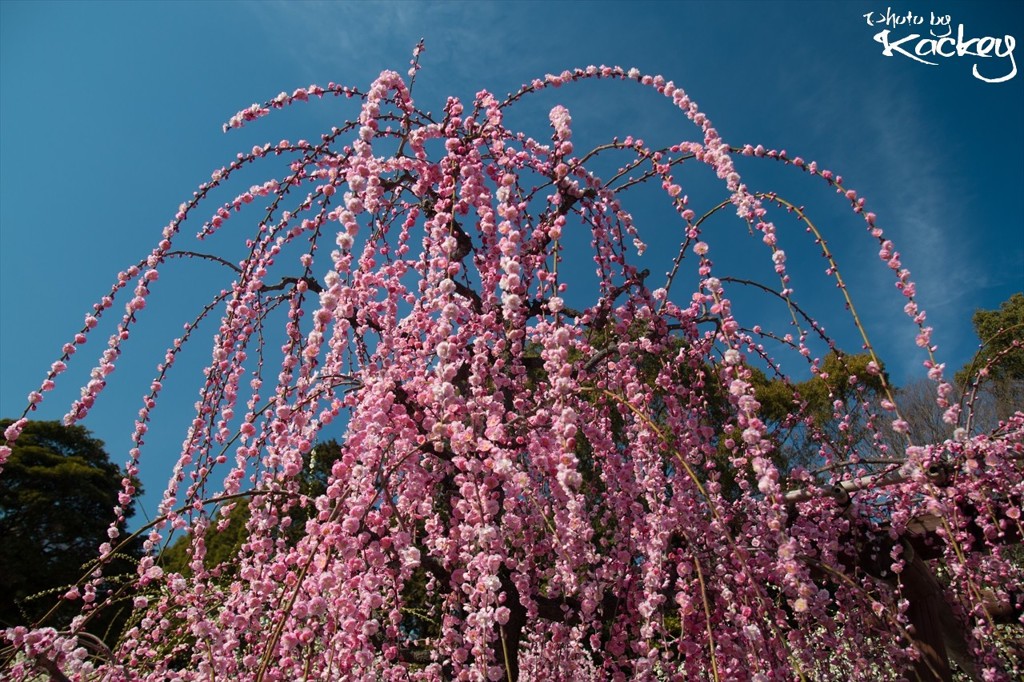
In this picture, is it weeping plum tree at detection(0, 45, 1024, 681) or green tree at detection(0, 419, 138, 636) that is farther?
green tree at detection(0, 419, 138, 636)

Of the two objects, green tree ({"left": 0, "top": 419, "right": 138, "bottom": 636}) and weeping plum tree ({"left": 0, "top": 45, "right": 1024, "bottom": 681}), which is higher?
green tree ({"left": 0, "top": 419, "right": 138, "bottom": 636})

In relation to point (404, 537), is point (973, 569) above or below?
above

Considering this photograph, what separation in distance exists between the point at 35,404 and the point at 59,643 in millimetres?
1057

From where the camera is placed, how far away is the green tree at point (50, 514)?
11773mm

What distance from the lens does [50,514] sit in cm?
1309

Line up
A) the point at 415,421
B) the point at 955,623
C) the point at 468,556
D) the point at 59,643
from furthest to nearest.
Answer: the point at 955,623
the point at 415,421
the point at 468,556
the point at 59,643

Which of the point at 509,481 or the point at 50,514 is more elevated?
the point at 50,514

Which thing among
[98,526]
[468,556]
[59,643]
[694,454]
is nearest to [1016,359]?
[694,454]

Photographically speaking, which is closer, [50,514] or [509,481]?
[509,481]

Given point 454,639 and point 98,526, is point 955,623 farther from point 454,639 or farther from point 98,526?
point 98,526

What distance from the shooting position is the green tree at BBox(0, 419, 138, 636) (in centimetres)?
1177

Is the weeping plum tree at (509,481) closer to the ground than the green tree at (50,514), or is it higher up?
closer to the ground

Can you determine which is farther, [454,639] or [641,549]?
[641,549]

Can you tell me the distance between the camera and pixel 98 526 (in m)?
13.7
